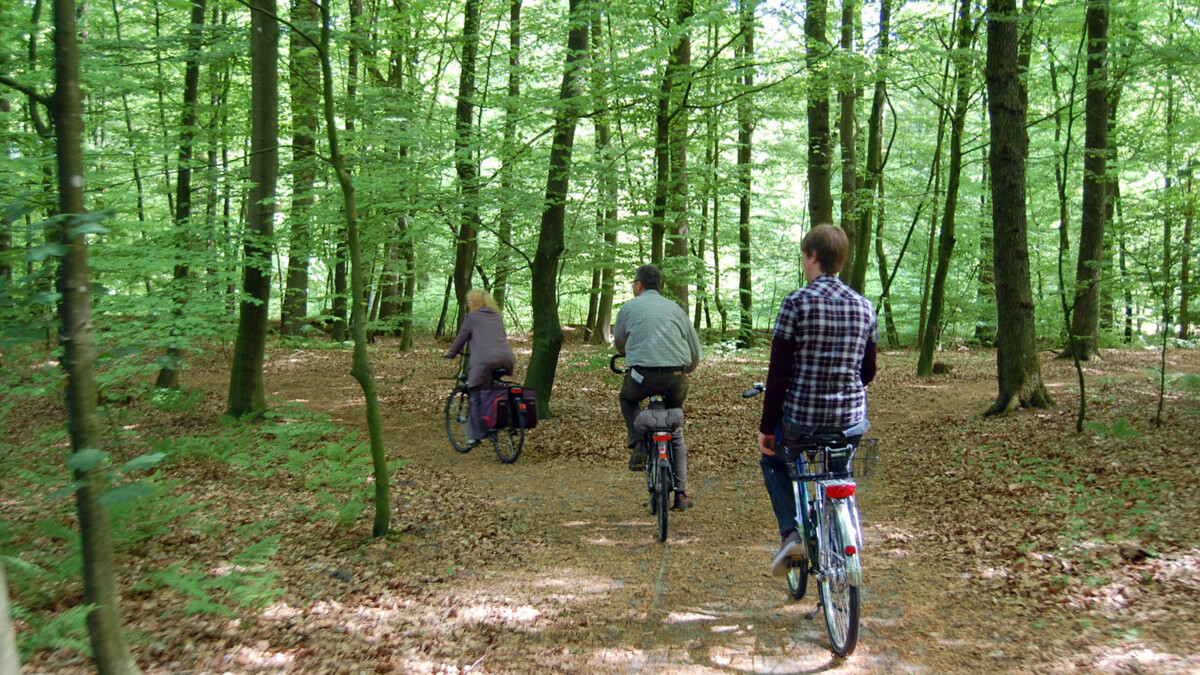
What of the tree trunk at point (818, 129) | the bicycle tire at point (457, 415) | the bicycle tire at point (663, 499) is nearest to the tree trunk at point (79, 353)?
the bicycle tire at point (663, 499)

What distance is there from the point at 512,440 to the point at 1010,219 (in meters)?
6.46

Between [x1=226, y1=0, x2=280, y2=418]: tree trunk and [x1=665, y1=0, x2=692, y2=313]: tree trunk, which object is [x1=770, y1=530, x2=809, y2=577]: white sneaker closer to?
[x1=665, y1=0, x2=692, y2=313]: tree trunk

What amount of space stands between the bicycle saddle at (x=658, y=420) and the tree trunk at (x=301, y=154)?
9.78 ft

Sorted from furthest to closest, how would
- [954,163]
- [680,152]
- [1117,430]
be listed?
1. [680,152]
2. [954,163]
3. [1117,430]

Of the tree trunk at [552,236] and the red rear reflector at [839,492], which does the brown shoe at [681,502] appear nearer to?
the red rear reflector at [839,492]

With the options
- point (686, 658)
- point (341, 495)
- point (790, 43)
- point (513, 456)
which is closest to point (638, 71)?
point (513, 456)

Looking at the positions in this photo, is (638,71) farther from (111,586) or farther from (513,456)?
(111,586)

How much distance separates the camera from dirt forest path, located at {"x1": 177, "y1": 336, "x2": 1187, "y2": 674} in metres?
3.54

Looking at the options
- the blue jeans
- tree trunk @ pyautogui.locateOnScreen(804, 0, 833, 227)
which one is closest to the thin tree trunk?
tree trunk @ pyautogui.locateOnScreen(804, 0, 833, 227)

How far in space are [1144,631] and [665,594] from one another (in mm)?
2402

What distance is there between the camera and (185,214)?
1016 cm

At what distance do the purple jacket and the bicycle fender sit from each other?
5.19m

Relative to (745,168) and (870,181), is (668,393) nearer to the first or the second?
(745,168)

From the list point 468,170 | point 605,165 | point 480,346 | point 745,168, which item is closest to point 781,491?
point 480,346
